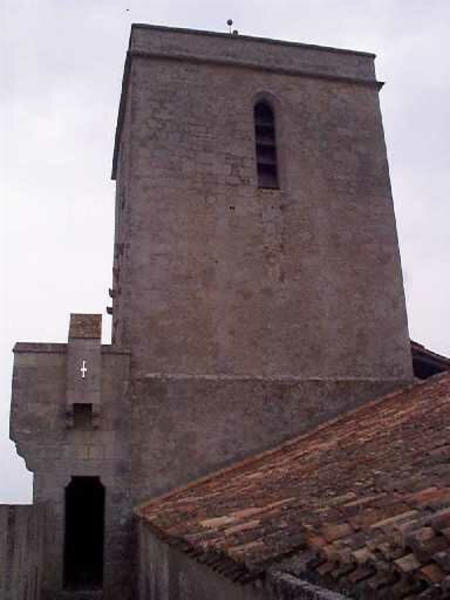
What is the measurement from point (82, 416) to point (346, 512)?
6.83 metres

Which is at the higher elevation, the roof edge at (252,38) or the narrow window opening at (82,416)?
the roof edge at (252,38)

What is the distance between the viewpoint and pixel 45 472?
10203 mm

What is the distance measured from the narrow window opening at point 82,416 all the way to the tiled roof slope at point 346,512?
163 centimetres

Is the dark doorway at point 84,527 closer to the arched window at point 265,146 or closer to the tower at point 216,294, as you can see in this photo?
the tower at point 216,294

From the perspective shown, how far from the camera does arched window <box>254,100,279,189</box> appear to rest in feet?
41.6

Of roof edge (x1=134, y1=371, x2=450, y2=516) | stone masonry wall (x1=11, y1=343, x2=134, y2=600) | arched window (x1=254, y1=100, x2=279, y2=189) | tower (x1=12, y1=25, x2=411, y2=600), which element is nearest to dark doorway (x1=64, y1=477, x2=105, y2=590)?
tower (x1=12, y1=25, x2=411, y2=600)

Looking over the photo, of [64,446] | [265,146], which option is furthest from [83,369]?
[265,146]

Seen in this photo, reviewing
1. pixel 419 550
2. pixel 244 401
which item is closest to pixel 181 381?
pixel 244 401

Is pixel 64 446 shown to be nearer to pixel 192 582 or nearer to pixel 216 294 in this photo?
pixel 216 294

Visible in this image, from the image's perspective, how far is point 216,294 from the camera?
1155cm

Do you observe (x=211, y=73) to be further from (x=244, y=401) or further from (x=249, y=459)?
(x=249, y=459)

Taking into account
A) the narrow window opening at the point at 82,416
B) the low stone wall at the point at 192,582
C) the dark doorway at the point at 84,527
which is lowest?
the low stone wall at the point at 192,582

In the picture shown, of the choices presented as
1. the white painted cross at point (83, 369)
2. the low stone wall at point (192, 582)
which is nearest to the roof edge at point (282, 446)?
the low stone wall at point (192, 582)

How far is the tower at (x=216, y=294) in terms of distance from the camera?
1044 centimetres
